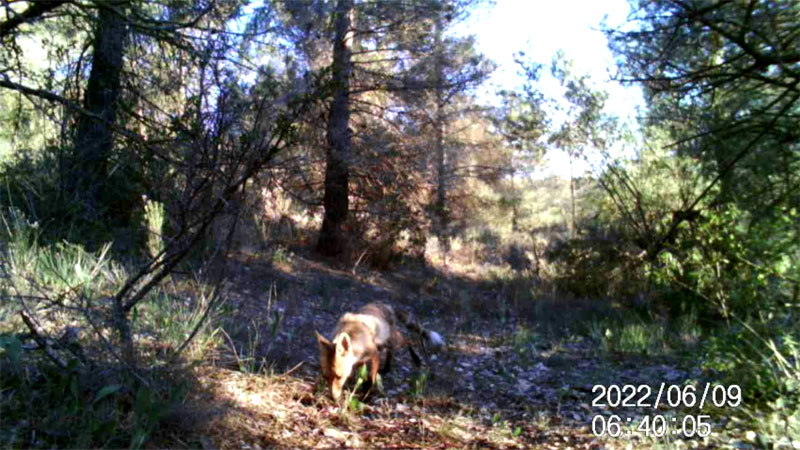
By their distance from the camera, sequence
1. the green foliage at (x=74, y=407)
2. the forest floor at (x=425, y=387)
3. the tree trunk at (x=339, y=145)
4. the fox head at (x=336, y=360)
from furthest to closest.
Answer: the tree trunk at (x=339, y=145), the fox head at (x=336, y=360), the forest floor at (x=425, y=387), the green foliage at (x=74, y=407)

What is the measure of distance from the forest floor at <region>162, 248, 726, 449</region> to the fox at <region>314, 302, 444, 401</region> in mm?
233

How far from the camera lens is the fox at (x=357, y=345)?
449cm

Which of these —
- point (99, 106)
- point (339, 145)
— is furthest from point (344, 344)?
point (339, 145)

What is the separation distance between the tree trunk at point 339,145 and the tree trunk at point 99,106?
17.6 feet

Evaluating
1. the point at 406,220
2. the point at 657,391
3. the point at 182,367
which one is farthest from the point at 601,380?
the point at 406,220

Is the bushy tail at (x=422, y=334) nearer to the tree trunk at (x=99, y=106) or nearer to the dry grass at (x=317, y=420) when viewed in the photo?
the dry grass at (x=317, y=420)

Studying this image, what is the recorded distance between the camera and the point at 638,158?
40.6ft

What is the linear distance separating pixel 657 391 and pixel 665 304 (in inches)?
Result: 203

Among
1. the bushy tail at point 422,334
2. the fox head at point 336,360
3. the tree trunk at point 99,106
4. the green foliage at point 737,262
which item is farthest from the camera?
the bushy tail at point 422,334

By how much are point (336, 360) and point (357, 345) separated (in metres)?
0.29

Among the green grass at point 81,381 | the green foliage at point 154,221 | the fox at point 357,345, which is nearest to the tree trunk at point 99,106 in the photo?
the green foliage at point 154,221

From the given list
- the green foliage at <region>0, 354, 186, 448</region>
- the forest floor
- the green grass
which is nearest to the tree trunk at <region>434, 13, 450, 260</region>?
the forest floor

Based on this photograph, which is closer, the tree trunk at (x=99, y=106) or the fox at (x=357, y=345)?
the fox at (x=357, y=345)

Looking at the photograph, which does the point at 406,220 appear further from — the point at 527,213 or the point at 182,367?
the point at 527,213
